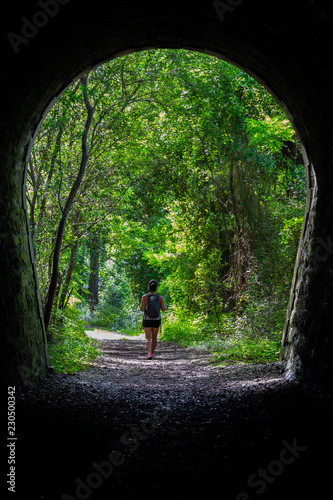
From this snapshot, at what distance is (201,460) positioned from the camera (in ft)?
12.0

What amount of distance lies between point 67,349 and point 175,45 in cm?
585

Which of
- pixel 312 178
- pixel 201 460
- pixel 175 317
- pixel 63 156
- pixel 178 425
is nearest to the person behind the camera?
pixel 201 460

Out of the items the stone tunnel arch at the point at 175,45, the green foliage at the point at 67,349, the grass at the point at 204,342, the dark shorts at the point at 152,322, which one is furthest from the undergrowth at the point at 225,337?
the green foliage at the point at 67,349

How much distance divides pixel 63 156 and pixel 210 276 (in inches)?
261

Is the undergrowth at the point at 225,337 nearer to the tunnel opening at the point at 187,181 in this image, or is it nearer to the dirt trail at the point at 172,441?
the tunnel opening at the point at 187,181

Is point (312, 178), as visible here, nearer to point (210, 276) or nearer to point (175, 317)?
point (210, 276)

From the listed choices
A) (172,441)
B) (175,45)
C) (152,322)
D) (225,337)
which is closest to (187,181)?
(225,337)

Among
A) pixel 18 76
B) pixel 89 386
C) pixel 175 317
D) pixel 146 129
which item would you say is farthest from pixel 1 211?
pixel 175 317

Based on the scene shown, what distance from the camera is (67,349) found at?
8.77 meters

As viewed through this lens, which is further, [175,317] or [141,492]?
[175,317]

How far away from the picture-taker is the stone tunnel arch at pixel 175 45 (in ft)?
Answer: 15.1

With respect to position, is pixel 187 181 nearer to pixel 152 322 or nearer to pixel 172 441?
pixel 152 322

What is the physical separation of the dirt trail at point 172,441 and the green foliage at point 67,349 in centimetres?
115

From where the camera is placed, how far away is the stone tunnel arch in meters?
4.61
